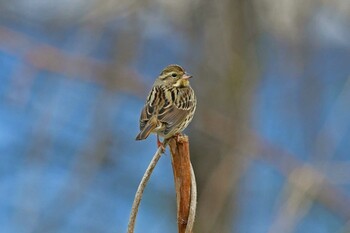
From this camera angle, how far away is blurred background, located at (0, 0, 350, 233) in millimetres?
4395

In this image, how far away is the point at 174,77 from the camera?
376 centimetres

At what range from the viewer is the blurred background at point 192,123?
4.39 meters

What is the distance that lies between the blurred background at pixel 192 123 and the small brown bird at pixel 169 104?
63 centimetres

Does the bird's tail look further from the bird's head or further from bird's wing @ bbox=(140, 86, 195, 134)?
the bird's head

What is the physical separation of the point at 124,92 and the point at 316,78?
1.59m

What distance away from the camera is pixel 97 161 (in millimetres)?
4555

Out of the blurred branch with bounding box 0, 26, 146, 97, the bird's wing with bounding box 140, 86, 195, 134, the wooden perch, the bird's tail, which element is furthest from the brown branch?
the blurred branch with bounding box 0, 26, 146, 97

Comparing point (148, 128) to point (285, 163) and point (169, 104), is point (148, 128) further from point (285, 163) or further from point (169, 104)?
point (285, 163)

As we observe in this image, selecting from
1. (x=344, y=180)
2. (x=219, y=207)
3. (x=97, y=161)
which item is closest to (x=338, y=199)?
(x=344, y=180)

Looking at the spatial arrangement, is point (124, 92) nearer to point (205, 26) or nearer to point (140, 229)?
point (205, 26)

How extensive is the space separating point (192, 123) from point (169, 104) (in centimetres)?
167

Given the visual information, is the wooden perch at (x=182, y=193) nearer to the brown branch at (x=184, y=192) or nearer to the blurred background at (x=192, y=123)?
the brown branch at (x=184, y=192)

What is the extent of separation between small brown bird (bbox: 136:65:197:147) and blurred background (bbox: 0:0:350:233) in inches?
24.8

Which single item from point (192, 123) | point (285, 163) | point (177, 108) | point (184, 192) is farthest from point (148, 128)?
point (192, 123)
